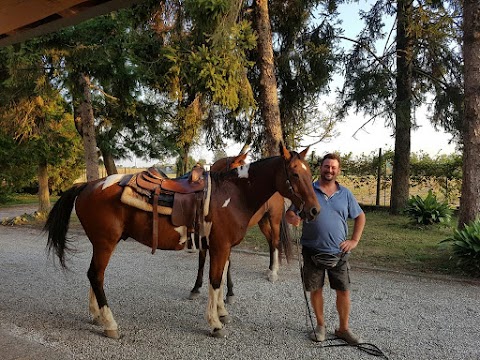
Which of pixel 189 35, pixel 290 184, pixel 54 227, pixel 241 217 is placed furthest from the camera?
pixel 189 35

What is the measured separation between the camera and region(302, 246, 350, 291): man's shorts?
2.95m

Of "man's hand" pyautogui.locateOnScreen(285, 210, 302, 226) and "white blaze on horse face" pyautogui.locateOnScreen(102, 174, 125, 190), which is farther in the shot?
"white blaze on horse face" pyautogui.locateOnScreen(102, 174, 125, 190)

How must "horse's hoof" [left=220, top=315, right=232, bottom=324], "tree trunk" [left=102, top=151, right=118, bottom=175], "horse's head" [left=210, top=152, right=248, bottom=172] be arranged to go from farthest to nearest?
"tree trunk" [left=102, top=151, right=118, bottom=175] < "horse's head" [left=210, top=152, right=248, bottom=172] < "horse's hoof" [left=220, top=315, right=232, bottom=324]

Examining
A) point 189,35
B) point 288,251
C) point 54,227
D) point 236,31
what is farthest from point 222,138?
point 54,227

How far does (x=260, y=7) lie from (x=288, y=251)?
5.50 meters

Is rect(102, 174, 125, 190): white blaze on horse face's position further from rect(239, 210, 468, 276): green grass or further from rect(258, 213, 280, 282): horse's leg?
rect(239, 210, 468, 276): green grass

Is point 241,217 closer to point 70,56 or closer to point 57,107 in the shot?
point 70,56

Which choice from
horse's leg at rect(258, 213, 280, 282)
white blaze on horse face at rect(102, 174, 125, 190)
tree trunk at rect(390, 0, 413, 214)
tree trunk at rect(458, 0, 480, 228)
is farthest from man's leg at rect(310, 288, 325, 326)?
tree trunk at rect(390, 0, 413, 214)

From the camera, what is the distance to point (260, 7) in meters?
7.66

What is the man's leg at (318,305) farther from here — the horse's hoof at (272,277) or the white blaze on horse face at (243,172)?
the horse's hoof at (272,277)

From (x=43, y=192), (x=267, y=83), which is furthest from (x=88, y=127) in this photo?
(x=267, y=83)

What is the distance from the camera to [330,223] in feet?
9.53

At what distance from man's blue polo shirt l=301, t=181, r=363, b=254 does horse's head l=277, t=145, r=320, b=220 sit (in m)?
0.22

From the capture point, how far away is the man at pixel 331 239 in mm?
2902
